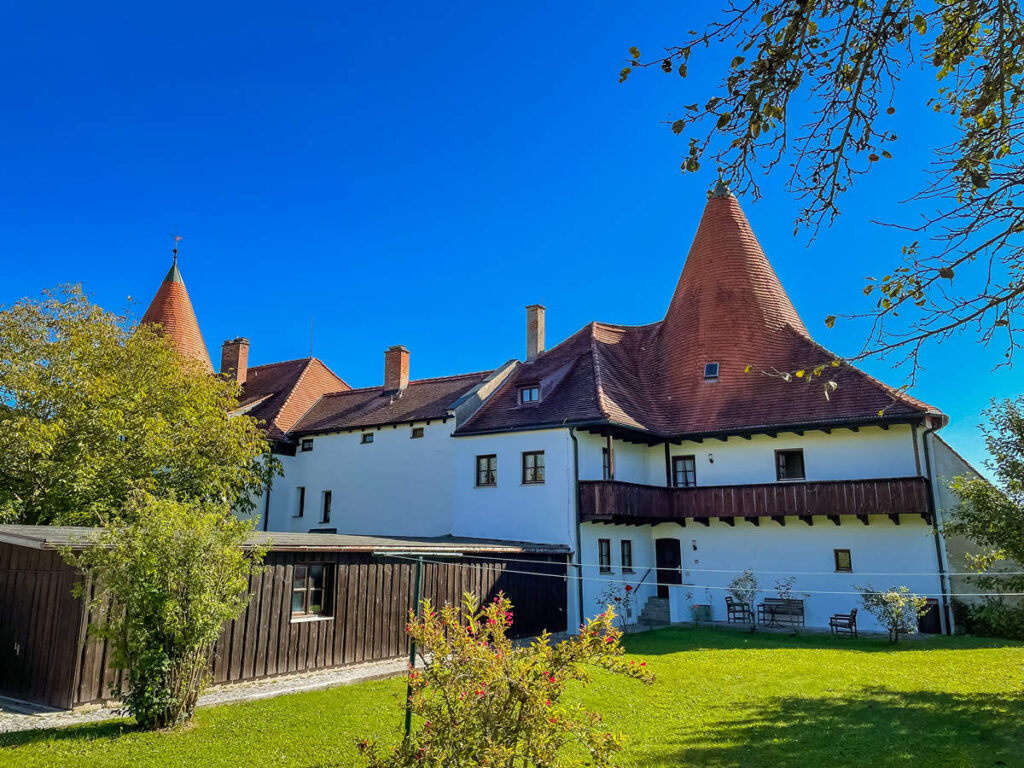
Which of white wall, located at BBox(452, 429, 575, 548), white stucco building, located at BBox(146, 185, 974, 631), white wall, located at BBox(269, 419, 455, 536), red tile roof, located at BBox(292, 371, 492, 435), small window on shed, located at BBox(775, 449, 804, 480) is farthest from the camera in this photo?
red tile roof, located at BBox(292, 371, 492, 435)

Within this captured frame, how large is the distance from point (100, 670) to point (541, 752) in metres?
8.54

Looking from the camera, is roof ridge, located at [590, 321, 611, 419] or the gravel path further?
roof ridge, located at [590, 321, 611, 419]

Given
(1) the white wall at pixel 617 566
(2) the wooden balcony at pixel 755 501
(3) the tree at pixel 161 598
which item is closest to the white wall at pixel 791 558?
(1) the white wall at pixel 617 566

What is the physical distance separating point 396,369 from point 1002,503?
21.1m

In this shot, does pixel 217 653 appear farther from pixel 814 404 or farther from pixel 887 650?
pixel 814 404

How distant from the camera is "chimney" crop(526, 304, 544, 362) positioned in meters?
27.1

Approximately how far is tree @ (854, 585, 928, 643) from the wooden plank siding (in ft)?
26.0

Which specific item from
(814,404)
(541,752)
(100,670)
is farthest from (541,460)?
(541,752)

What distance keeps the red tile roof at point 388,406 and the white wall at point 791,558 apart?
7411mm

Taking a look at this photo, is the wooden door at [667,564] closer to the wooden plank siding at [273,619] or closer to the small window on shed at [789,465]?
the small window on shed at [789,465]

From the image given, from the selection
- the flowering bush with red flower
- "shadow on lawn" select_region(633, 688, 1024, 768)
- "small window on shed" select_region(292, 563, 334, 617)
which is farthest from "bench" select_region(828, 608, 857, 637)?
the flowering bush with red flower

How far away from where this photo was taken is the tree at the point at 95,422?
1825 centimetres

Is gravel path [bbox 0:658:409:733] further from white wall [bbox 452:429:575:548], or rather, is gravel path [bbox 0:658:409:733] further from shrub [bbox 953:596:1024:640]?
shrub [bbox 953:596:1024:640]

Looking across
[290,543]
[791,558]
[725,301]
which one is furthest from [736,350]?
[290,543]
